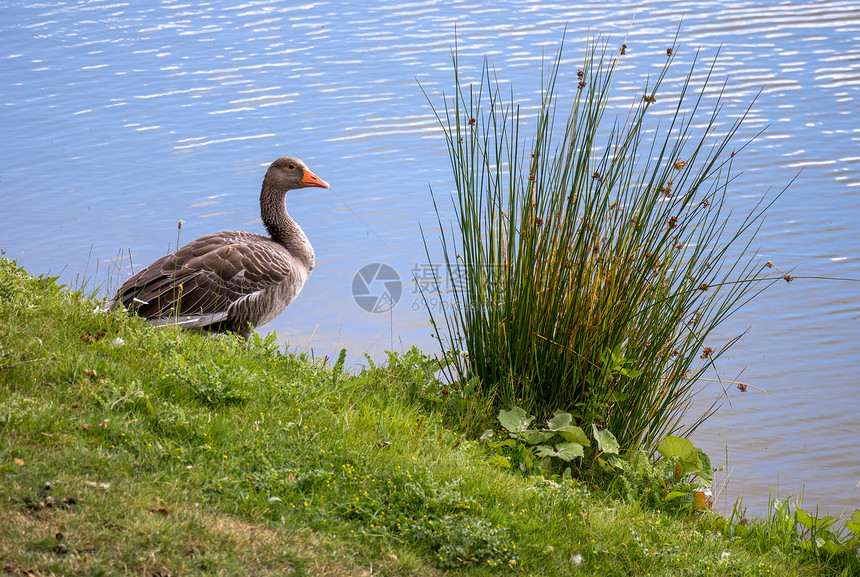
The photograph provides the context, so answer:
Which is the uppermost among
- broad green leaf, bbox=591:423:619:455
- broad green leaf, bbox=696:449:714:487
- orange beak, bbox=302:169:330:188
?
orange beak, bbox=302:169:330:188

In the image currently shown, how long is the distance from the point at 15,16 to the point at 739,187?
1544 centimetres

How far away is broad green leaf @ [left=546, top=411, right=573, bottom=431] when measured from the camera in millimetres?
4641

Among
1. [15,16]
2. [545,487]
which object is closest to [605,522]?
[545,487]

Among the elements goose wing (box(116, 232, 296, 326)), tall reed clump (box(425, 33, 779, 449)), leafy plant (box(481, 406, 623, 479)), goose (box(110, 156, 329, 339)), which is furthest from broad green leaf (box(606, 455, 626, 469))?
goose wing (box(116, 232, 296, 326))

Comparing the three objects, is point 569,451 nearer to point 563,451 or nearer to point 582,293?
point 563,451

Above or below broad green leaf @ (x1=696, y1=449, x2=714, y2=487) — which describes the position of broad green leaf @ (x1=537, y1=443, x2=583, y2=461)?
above

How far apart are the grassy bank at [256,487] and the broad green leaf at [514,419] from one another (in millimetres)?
323

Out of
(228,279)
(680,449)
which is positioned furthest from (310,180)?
(680,449)

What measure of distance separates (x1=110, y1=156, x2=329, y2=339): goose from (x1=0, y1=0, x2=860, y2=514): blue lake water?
542 mm

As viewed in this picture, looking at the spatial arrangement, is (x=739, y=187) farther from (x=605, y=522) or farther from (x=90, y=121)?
(x=90, y=121)

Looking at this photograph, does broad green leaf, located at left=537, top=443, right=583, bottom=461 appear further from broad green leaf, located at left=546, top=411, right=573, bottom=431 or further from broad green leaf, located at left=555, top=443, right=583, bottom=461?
broad green leaf, located at left=546, top=411, right=573, bottom=431

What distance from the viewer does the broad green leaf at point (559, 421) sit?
15.2 ft

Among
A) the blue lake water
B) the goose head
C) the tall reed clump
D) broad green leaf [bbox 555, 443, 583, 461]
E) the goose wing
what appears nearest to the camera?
broad green leaf [bbox 555, 443, 583, 461]

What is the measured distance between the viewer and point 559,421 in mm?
4668
